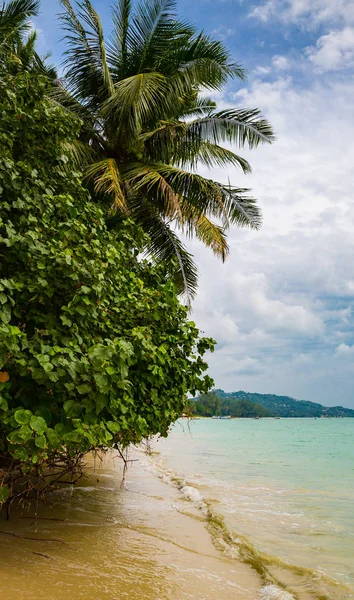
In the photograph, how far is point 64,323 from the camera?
177 inches

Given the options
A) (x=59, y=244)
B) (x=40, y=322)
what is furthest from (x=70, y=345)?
(x=59, y=244)

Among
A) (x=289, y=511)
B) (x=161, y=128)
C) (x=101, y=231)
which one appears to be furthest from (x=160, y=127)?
(x=289, y=511)

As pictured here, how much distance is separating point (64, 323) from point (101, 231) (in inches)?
89.3

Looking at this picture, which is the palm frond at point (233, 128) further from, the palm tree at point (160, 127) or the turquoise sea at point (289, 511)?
the turquoise sea at point (289, 511)

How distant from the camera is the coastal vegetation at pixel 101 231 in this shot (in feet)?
13.9

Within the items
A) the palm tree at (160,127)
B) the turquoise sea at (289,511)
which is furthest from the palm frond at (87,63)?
the turquoise sea at (289,511)

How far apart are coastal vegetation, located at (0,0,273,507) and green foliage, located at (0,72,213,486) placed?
0.7 inches

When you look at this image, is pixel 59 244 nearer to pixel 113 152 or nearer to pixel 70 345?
pixel 70 345

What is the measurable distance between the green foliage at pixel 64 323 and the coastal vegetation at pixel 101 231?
19mm

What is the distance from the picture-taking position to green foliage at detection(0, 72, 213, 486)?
4.09 m

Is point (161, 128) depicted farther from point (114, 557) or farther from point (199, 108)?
point (114, 557)

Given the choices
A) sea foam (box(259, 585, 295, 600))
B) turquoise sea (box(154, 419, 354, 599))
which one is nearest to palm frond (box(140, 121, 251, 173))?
turquoise sea (box(154, 419, 354, 599))

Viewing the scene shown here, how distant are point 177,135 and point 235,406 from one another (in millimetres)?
116804

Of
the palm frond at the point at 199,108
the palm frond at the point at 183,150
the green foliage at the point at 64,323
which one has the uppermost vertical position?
the palm frond at the point at 199,108
